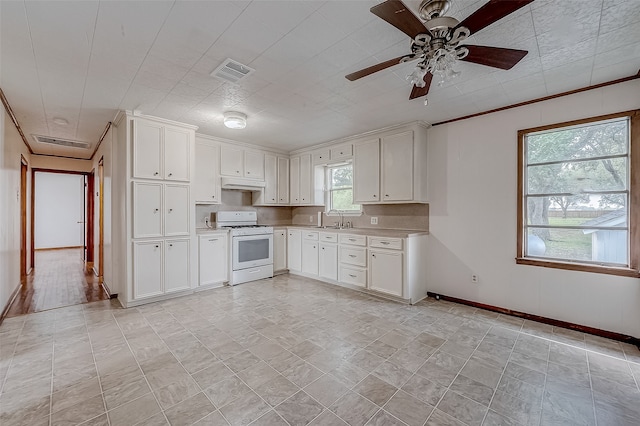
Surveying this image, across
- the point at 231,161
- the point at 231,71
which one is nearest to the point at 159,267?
the point at 231,161

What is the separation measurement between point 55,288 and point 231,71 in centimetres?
473

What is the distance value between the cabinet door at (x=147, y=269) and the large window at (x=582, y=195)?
186 inches

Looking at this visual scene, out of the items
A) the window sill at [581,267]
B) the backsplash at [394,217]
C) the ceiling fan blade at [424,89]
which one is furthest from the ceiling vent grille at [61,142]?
the window sill at [581,267]

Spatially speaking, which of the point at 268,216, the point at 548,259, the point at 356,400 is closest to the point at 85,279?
the point at 268,216

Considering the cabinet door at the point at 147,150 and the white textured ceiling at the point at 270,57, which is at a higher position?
the white textured ceiling at the point at 270,57

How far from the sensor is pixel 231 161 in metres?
4.99

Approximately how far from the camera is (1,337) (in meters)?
2.76

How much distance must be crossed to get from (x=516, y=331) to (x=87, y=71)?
4981 millimetres

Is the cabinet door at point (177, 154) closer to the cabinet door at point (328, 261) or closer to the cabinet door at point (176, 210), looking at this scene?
the cabinet door at point (176, 210)

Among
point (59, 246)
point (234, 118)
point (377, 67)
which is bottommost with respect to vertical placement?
point (59, 246)

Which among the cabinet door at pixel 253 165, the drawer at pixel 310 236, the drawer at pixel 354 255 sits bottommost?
the drawer at pixel 354 255

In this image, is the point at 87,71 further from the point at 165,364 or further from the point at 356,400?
the point at 356,400

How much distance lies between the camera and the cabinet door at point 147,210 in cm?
363

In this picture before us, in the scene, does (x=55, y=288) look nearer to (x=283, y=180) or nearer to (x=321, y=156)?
(x=283, y=180)
